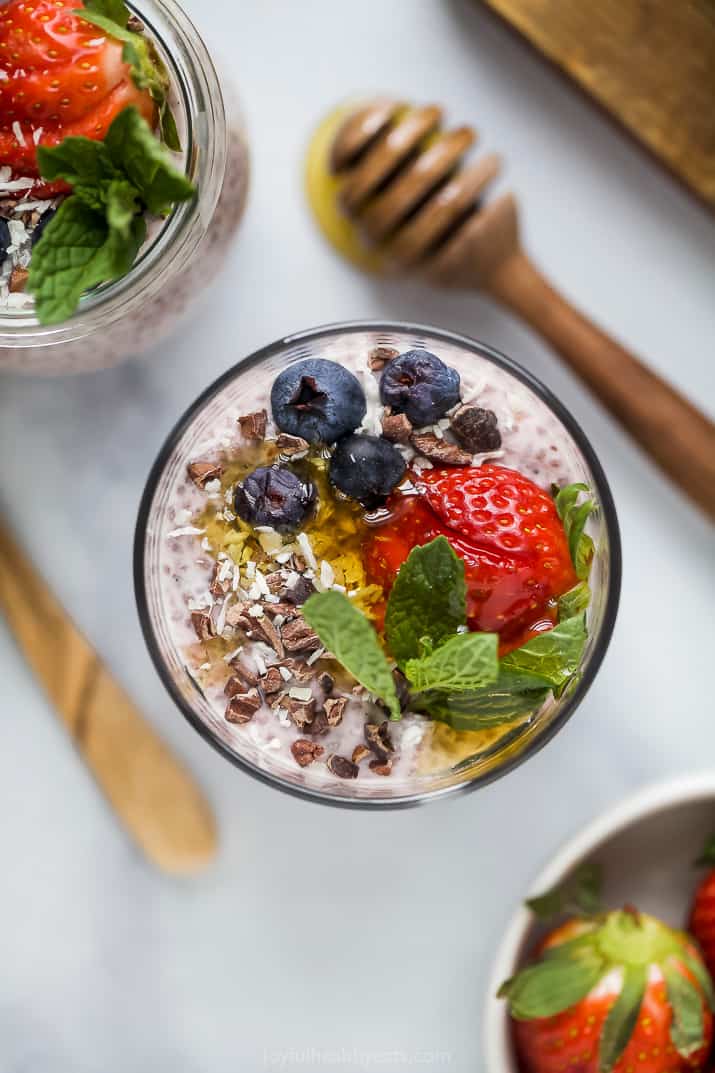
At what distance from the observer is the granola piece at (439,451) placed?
3.63ft

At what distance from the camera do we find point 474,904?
1433mm

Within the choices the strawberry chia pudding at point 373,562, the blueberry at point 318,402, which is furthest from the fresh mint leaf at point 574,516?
the blueberry at point 318,402

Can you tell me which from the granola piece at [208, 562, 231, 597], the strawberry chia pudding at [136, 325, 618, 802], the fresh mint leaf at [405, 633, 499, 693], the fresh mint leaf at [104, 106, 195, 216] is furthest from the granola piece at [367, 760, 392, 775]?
the fresh mint leaf at [104, 106, 195, 216]

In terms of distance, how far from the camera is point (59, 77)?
1055 mm

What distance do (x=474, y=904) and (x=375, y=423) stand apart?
72 centimetres

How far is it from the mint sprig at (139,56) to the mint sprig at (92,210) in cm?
6

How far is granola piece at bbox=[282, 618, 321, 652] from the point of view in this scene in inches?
43.5

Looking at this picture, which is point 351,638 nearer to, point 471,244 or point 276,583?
point 276,583

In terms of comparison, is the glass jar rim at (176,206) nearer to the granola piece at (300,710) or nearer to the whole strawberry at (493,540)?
the whole strawberry at (493,540)

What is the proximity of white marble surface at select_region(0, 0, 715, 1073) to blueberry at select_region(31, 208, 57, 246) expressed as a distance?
34 cm

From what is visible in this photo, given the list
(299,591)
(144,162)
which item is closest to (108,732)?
(299,591)

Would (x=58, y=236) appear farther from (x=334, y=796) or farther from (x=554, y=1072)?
(x=554, y=1072)

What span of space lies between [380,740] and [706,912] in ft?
1.83

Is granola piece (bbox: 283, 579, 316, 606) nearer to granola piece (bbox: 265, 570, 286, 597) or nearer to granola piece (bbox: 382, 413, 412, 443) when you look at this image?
granola piece (bbox: 265, 570, 286, 597)
